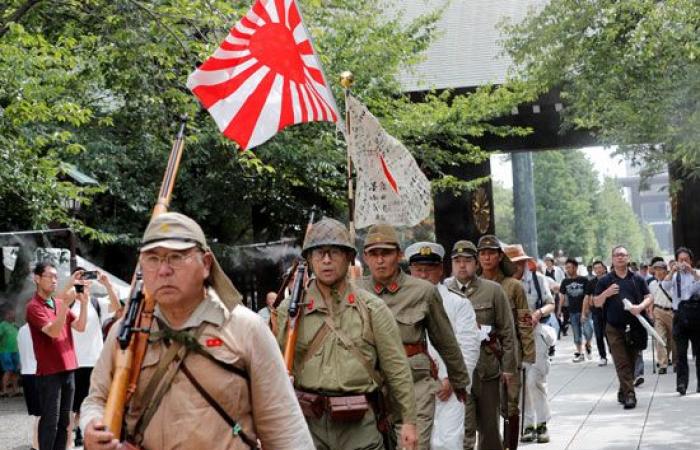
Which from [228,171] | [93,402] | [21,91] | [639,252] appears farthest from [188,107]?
[639,252]

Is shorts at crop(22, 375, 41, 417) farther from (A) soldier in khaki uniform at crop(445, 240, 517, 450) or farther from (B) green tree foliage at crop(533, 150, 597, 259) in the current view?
(B) green tree foliage at crop(533, 150, 597, 259)

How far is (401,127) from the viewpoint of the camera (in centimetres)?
2295

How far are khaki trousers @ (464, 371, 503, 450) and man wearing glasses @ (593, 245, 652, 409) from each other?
5.03m

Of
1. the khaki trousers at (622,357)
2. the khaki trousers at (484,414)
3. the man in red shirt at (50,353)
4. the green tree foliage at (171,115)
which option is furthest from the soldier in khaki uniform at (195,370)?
the khaki trousers at (622,357)

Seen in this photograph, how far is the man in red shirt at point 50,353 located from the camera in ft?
32.2

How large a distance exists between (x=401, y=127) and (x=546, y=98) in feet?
21.9

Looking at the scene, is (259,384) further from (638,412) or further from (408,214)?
(638,412)

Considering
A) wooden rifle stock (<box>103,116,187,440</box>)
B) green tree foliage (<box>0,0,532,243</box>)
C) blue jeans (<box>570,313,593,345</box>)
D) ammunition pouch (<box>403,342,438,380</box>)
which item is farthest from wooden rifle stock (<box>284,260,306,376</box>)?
blue jeans (<box>570,313,593,345</box>)

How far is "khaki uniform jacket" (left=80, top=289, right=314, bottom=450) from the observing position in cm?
368

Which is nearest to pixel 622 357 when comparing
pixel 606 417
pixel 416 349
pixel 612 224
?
pixel 606 417

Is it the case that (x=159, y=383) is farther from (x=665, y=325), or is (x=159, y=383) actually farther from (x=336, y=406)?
(x=665, y=325)

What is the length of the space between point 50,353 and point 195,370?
6556mm

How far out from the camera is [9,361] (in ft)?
60.3

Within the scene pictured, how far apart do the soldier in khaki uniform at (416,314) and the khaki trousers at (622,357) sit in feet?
23.5
